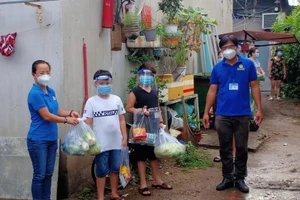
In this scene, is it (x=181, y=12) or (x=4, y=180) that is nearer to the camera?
(x=4, y=180)

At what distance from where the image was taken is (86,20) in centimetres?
607

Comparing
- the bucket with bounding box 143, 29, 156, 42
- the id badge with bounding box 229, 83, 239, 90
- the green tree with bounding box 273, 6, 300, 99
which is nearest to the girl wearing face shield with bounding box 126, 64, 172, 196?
the id badge with bounding box 229, 83, 239, 90

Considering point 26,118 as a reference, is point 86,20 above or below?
above

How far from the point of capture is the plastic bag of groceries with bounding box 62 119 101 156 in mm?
4922

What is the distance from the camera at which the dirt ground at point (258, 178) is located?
225 inches

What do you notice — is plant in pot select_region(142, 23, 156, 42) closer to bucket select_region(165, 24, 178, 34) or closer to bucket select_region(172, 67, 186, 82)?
bucket select_region(165, 24, 178, 34)

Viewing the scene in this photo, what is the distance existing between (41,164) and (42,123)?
44 centimetres

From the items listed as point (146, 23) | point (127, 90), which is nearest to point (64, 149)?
point (127, 90)

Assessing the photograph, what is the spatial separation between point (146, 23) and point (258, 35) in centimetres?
432

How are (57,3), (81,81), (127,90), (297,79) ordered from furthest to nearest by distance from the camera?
(297,79) → (127,90) → (81,81) → (57,3)

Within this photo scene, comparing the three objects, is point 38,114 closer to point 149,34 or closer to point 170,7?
point 149,34

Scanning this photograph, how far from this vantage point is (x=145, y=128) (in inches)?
223

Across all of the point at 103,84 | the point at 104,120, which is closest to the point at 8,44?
the point at 103,84

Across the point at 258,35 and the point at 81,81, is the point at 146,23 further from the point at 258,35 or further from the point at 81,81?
the point at 258,35
